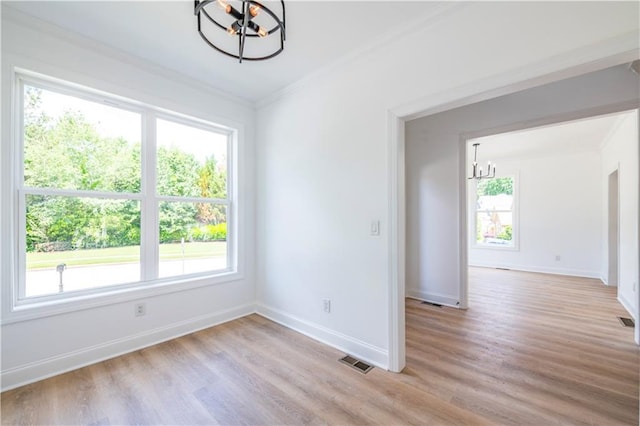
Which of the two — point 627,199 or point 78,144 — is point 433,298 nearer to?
point 627,199

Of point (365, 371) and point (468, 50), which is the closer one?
point (468, 50)

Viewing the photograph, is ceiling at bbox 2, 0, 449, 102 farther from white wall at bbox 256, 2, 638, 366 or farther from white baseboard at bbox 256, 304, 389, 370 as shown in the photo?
white baseboard at bbox 256, 304, 389, 370

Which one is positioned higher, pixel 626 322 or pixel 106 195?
pixel 106 195

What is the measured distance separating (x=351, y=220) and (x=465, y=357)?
1595mm

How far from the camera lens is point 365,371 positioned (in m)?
2.21

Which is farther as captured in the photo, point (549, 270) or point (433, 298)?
point (549, 270)

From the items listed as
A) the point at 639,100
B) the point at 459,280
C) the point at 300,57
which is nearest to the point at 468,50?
the point at 300,57

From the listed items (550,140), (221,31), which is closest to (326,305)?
(221,31)

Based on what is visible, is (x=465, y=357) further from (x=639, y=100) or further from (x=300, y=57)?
(x=300, y=57)

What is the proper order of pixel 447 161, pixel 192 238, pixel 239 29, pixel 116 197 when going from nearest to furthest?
pixel 239 29 < pixel 116 197 < pixel 192 238 < pixel 447 161

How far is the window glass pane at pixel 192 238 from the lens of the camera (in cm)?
295

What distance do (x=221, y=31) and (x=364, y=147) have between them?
1518 millimetres

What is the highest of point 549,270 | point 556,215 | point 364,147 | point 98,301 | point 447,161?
point 447,161

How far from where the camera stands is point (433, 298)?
3.98m
